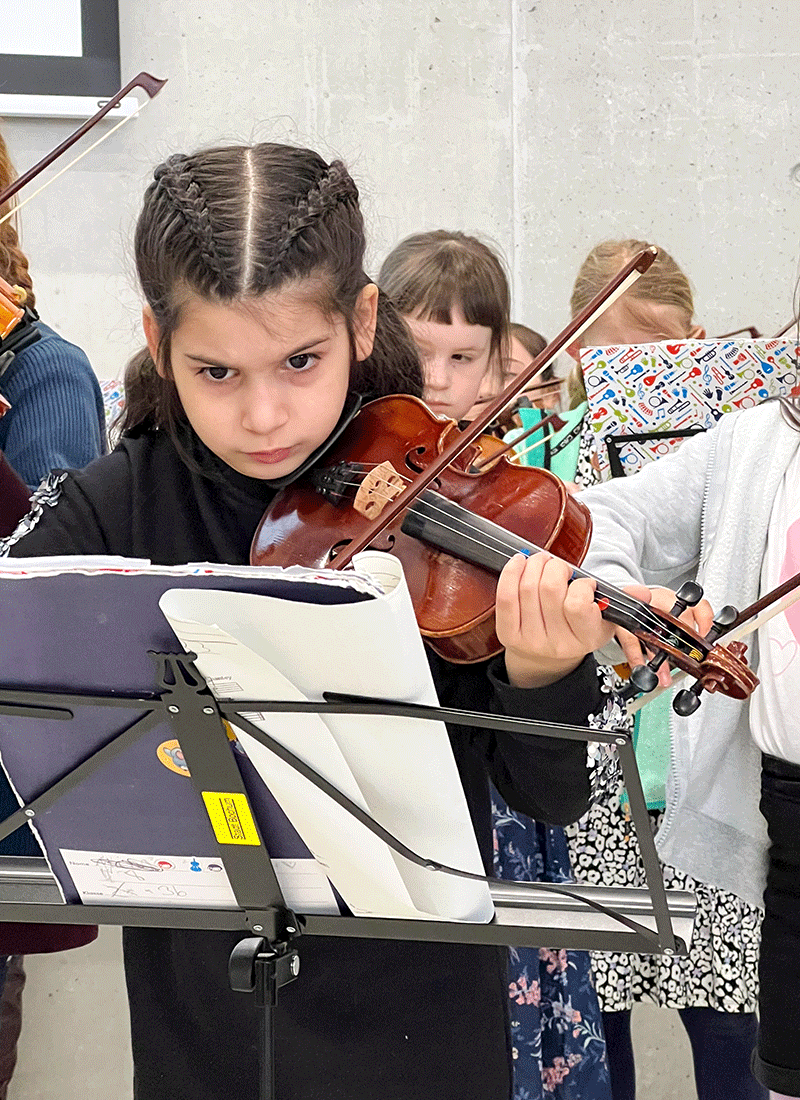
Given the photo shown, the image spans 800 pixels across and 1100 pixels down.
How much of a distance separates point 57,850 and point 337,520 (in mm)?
358

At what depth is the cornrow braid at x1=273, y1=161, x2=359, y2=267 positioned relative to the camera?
869 millimetres

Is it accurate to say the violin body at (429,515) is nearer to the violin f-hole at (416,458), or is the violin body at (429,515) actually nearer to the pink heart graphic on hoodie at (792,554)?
the violin f-hole at (416,458)

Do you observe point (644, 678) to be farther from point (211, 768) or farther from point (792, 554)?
point (792, 554)

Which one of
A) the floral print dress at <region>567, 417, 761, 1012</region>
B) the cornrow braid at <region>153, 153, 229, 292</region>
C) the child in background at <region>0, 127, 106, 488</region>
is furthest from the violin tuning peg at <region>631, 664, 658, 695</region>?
the floral print dress at <region>567, 417, 761, 1012</region>

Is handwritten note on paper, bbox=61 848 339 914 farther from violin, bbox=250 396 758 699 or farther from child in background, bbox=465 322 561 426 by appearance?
child in background, bbox=465 322 561 426

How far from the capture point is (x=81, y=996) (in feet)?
7.41

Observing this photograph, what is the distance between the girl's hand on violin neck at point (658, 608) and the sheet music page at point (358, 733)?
0.29 metres

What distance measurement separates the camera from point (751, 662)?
1.27 meters

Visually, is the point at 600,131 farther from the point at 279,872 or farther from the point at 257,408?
the point at 279,872

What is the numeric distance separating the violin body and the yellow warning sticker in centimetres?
26

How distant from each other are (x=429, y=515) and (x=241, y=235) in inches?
10.0

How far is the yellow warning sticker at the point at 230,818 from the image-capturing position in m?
0.67

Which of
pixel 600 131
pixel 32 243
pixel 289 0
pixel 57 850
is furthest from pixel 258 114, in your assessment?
pixel 57 850

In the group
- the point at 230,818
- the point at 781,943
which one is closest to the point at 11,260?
the point at 230,818
